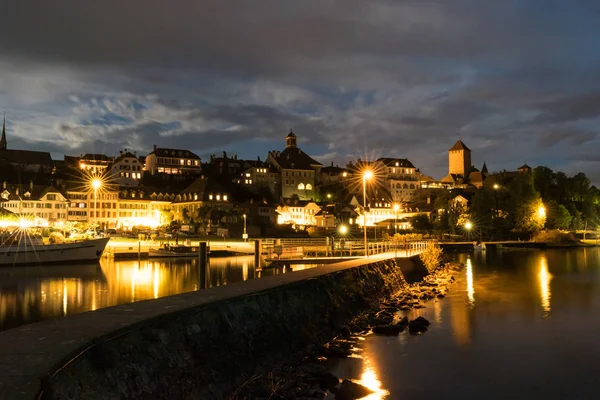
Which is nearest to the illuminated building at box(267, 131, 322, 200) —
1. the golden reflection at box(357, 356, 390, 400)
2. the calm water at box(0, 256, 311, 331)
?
the calm water at box(0, 256, 311, 331)

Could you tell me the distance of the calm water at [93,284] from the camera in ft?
99.3

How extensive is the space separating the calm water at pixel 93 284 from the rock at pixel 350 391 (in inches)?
532

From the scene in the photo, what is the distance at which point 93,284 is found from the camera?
43.4 metres

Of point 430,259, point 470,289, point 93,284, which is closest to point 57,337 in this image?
point 470,289

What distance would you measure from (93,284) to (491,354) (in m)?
34.8

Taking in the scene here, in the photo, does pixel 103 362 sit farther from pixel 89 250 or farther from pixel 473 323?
Result: pixel 89 250

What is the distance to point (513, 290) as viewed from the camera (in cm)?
3875

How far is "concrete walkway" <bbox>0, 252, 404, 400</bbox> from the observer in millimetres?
7895

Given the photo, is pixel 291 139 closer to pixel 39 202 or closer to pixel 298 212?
pixel 298 212

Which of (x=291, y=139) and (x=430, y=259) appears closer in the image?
(x=430, y=259)

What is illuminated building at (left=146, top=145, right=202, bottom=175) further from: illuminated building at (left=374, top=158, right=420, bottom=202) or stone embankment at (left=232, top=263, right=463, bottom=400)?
stone embankment at (left=232, top=263, right=463, bottom=400)

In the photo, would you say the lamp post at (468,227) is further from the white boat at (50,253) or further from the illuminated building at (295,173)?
the white boat at (50,253)

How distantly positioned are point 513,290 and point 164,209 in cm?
10000

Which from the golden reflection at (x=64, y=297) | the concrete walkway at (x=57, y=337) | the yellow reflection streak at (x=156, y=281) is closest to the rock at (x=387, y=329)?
the concrete walkway at (x=57, y=337)
